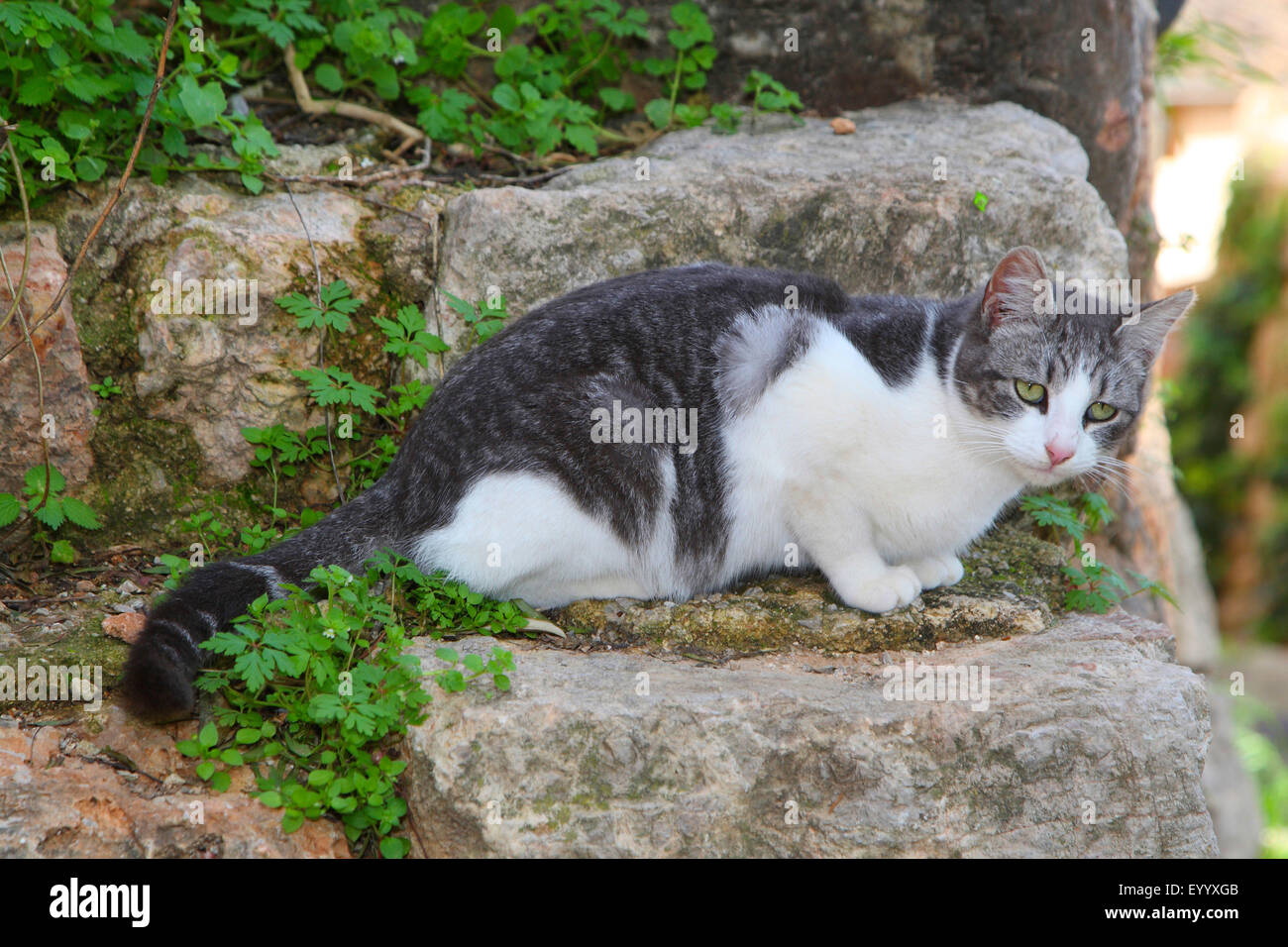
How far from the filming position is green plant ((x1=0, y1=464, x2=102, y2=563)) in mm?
3797

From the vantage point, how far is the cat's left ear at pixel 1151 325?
135 inches

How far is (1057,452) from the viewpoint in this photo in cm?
332

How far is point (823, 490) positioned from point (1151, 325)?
1193 mm

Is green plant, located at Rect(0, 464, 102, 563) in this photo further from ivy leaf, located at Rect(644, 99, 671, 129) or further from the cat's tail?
ivy leaf, located at Rect(644, 99, 671, 129)

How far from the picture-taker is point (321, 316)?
4145 mm

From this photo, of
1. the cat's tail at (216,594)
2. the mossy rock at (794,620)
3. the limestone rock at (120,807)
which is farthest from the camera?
the mossy rock at (794,620)

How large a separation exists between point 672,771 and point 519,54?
3.82 meters

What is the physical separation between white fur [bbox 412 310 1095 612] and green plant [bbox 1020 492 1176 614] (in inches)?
24.7

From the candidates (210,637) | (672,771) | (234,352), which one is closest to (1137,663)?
(672,771)

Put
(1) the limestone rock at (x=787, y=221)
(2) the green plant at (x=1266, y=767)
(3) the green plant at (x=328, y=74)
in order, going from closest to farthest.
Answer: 1. (3) the green plant at (x=328, y=74)
2. (1) the limestone rock at (x=787, y=221)
3. (2) the green plant at (x=1266, y=767)

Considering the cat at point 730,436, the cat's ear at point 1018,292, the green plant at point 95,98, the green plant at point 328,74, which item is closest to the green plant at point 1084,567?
the cat at point 730,436

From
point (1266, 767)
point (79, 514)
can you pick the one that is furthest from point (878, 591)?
point (1266, 767)

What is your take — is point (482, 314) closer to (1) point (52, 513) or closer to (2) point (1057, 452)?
(1) point (52, 513)

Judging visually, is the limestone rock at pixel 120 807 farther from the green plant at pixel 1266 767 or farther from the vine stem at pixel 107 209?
the green plant at pixel 1266 767
